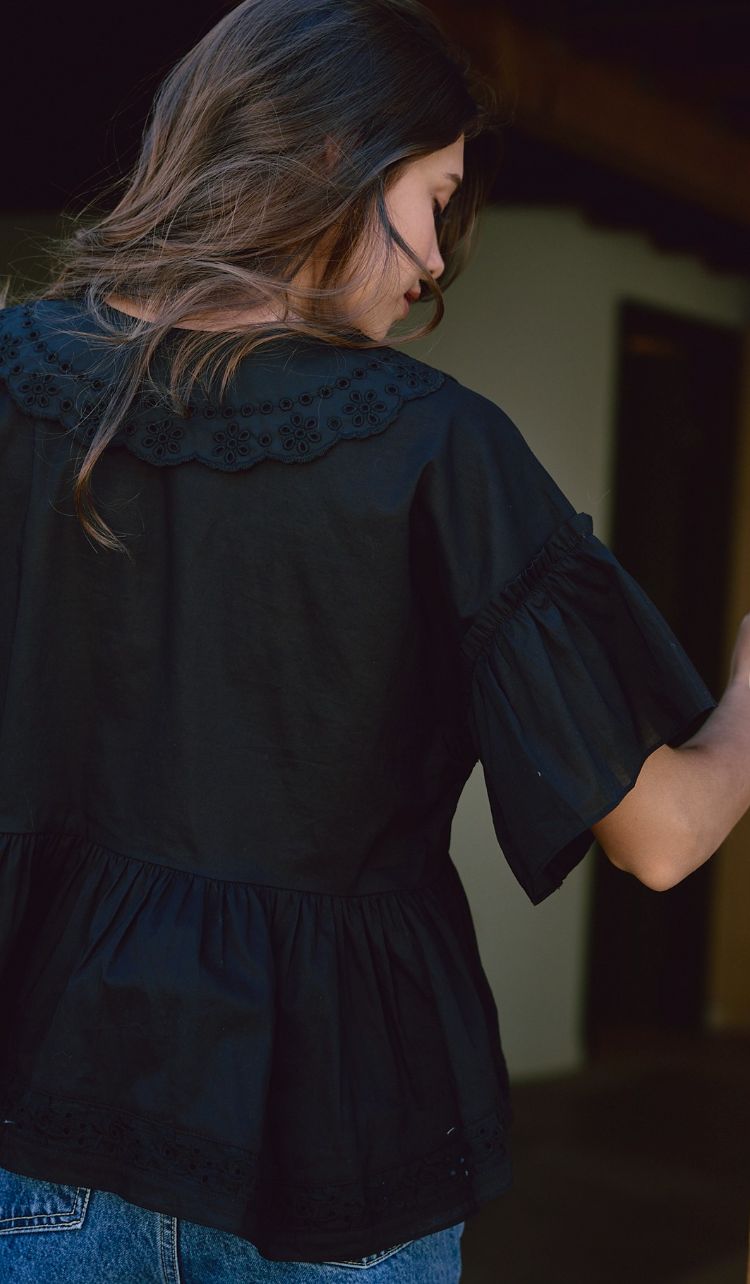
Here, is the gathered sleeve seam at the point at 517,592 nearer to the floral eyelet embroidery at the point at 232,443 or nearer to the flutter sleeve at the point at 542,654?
the flutter sleeve at the point at 542,654

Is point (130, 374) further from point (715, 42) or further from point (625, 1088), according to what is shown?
point (625, 1088)

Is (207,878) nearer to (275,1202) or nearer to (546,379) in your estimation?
(275,1202)

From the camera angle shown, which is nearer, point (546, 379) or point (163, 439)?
point (163, 439)

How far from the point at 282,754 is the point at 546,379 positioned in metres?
2.54

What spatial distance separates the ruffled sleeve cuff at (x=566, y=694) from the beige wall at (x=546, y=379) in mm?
2192

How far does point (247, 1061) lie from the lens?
884mm

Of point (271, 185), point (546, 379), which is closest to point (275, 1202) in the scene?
point (271, 185)

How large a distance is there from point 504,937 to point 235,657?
258 cm

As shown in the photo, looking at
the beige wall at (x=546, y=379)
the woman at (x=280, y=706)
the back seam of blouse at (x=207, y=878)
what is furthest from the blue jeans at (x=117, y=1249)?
the beige wall at (x=546, y=379)

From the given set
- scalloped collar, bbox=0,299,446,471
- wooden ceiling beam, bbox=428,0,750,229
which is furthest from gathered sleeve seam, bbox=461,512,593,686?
wooden ceiling beam, bbox=428,0,750,229

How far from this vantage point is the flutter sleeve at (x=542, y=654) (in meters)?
0.86

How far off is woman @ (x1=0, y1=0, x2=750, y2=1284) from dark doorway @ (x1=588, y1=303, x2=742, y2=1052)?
2.58 meters

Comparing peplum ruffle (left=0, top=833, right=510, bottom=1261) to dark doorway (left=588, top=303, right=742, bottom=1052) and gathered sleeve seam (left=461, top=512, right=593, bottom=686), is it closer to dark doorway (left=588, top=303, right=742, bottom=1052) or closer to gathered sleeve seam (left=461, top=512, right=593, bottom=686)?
gathered sleeve seam (left=461, top=512, right=593, bottom=686)

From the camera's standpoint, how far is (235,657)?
0.92 metres
